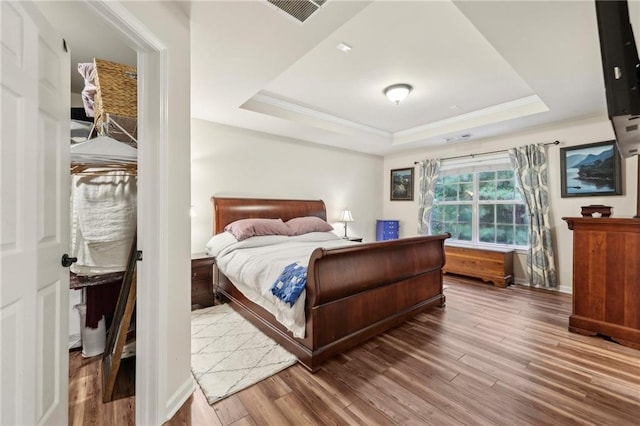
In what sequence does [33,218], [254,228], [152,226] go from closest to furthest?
[33,218], [152,226], [254,228]

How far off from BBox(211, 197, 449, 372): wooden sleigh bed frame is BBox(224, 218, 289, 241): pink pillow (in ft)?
2.04

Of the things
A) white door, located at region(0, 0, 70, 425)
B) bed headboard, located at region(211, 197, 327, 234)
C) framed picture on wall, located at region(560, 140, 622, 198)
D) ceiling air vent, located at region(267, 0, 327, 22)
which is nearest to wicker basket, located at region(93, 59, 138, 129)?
white door, located at region(0, 0, 70, 425)

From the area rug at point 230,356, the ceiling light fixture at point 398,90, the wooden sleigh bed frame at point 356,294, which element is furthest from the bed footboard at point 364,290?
the ceiling light fixture at point 398,90

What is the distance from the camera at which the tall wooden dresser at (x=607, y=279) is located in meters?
2.32

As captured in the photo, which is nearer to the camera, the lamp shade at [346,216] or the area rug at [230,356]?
the area rug at [230,356]

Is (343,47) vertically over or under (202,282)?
over

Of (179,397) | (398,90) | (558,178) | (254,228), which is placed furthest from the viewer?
(558,178)

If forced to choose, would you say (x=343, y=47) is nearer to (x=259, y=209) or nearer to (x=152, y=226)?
(x=152, y=226)

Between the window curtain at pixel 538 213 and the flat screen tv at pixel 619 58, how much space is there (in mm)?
3250

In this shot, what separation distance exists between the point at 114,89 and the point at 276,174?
2857 millimetres

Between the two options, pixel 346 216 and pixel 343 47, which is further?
pixel 346 216

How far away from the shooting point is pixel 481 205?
190 inches

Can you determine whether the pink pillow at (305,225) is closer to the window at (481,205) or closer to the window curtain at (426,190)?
the window curtain at (426,190)

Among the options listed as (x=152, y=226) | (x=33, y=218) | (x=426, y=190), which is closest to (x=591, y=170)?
(x=426, y=190)
